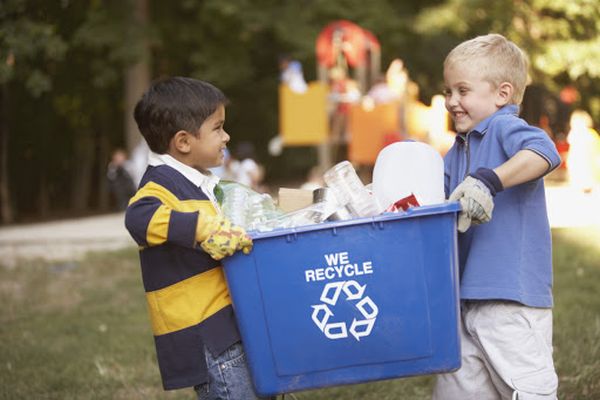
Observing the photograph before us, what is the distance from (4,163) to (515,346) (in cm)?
1539

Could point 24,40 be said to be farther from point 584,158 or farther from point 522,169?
point 522,169

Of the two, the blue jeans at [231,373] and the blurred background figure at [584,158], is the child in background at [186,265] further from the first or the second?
the blurred background figure at [584,158]

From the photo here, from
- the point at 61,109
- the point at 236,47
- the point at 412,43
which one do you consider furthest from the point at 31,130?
the point at 412,43

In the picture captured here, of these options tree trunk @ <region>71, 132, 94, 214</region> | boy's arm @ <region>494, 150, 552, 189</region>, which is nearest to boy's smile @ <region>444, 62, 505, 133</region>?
boy's arm @ <region>494, 150, 552, 189</region>

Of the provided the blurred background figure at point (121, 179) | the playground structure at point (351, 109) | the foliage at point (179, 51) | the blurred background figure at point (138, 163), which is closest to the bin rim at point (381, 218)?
the playground structure at point (351, 109)

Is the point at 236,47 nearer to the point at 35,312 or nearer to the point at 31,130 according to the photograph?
the point at 31,130

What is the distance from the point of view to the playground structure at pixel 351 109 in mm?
13484

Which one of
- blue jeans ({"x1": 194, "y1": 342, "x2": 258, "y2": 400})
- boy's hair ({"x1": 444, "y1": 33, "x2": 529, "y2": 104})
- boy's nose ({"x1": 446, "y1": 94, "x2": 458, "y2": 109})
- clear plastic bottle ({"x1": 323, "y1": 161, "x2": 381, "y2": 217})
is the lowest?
blue jeans ({"x1": 194, "y1": 342, "x2": 258, "y2": 400})

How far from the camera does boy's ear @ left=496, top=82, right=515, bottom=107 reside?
8.68 feet

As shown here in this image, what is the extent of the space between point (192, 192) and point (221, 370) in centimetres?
54

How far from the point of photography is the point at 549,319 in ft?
8.56

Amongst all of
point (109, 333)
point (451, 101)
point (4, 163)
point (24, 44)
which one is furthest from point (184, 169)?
point (4, 163)

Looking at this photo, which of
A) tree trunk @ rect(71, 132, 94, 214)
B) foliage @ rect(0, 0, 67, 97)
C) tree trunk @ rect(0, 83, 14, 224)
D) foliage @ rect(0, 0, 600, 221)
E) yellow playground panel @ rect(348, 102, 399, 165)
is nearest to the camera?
foliage @ rect(0, 0, 67, 97)

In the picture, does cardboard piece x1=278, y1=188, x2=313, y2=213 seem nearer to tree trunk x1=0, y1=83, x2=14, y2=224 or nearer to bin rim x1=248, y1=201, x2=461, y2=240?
bin rim x1=248, y1=201, x2=461, y2=240
